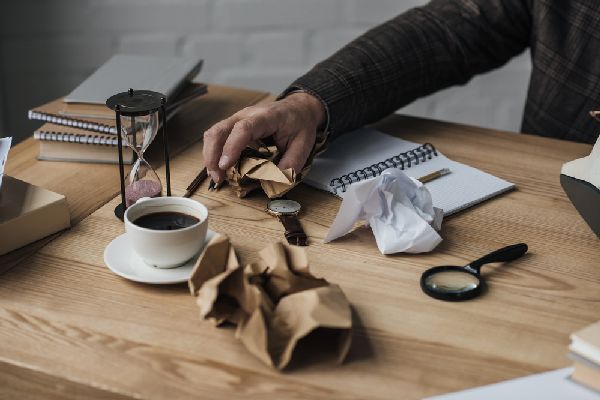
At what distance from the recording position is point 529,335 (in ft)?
2.78

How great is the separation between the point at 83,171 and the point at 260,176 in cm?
30

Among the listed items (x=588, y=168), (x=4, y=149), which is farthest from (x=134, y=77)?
(x=588, y=168)

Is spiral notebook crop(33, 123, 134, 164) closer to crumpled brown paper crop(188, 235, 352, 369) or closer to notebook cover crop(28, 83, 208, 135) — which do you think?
notebook cover crop(28, 83, 208, 135)

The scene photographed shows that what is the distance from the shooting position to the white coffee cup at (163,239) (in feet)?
3.00

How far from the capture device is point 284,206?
1111mm

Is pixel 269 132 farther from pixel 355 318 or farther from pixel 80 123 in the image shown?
pixel 355 318

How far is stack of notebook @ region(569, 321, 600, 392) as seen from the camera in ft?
2.43

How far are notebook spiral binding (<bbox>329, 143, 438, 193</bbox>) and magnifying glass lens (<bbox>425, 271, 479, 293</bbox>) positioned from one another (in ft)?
0.85

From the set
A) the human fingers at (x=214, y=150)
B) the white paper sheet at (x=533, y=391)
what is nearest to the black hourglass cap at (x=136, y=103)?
the human fingers at (x=214, y=150)

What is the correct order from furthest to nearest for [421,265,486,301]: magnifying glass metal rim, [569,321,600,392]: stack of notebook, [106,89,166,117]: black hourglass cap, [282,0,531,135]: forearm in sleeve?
[282,0,531,135]: forearm in sleeve, [106,89,166,117]: black hourglass cap, [421,265,486,301]: magnifying glass metal rim, [569,321,600,392]: stack of notebook

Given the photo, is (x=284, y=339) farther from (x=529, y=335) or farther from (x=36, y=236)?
(x=36, y=236)

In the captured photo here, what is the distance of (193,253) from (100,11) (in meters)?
1.55

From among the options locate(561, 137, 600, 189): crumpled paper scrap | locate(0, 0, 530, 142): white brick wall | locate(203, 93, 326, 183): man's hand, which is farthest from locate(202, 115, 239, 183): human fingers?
locate(0, 0, 530, 142): white brick wall

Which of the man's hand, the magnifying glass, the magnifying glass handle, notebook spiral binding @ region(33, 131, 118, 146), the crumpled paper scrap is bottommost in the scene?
the magnifying glass
